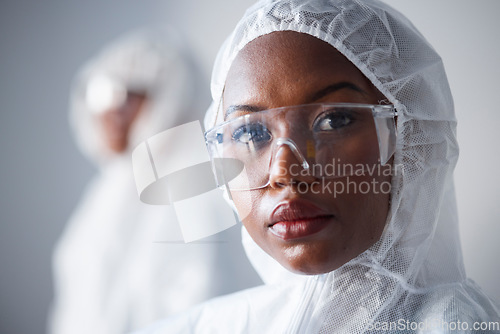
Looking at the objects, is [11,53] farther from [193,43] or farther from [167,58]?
[193,43]

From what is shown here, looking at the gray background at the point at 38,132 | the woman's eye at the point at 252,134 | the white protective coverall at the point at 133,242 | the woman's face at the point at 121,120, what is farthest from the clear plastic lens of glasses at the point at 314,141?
the gray background at the point at 38,132

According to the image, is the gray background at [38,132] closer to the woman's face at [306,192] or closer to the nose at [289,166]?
the woman's face at [306,192]

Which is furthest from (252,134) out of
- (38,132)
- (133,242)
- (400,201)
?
(38,132)

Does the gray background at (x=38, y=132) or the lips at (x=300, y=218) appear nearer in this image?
the lips at (x=300, y=218)

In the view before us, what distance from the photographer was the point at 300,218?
828mm

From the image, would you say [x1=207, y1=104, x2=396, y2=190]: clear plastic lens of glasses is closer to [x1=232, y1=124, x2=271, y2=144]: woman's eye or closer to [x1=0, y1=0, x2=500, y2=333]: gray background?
[x1=232, y1=124, x2=271, y2=144]: woman's eye

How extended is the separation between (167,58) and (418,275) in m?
1.47

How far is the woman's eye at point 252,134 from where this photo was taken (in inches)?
34.6

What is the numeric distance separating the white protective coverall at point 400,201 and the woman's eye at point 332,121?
0.37 ft

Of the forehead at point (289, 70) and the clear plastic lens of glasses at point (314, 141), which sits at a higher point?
the forehead at point (289, 70)

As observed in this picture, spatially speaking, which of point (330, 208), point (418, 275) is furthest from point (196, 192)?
point (418, 275)

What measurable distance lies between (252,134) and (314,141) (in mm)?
130

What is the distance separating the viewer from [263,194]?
2.88 ft

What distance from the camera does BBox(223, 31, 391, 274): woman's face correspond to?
0.82 m
